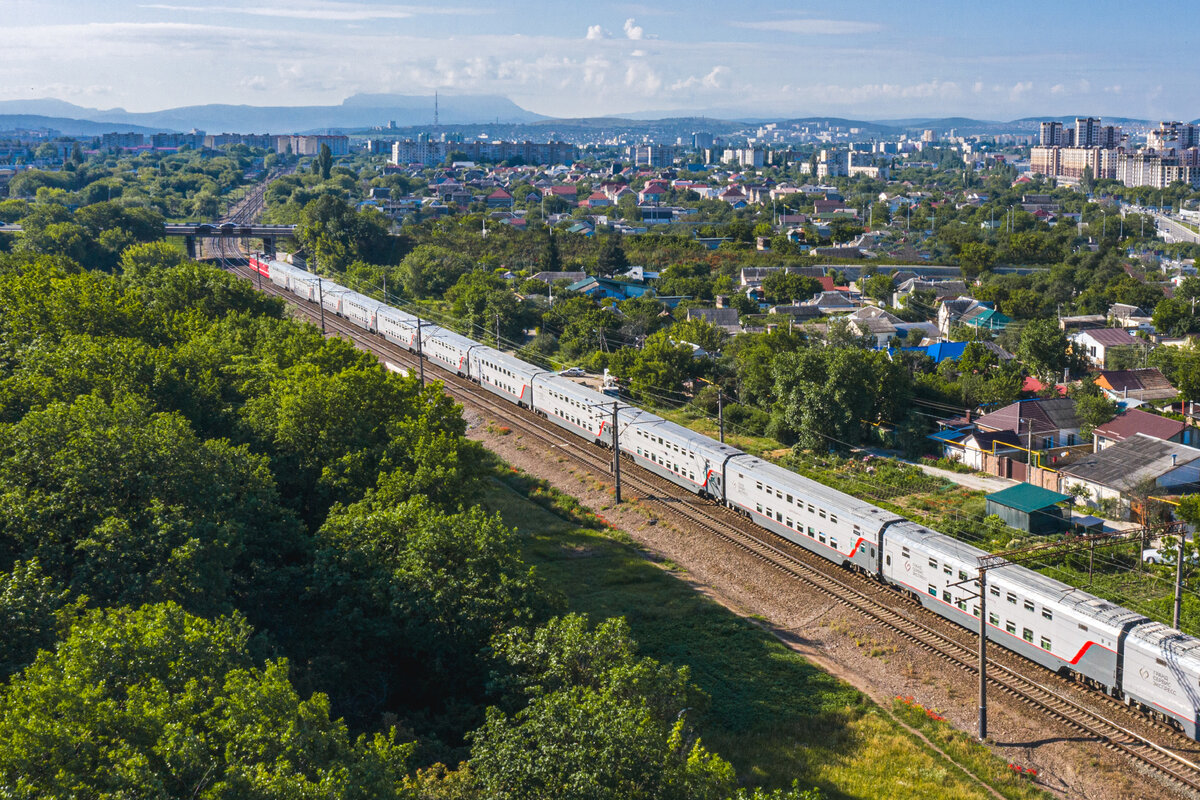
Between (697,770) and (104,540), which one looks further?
(104,540)

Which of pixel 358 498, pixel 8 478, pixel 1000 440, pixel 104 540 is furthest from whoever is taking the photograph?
pixel 1000 440

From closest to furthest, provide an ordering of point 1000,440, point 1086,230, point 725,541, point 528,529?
1. point 725,541
2. point 528,529
3. point 1000,440
4. point 1086,230

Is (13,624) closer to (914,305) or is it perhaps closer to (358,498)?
(358,498)

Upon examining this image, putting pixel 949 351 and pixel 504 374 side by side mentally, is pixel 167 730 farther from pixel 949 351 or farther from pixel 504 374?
pixel 949 351

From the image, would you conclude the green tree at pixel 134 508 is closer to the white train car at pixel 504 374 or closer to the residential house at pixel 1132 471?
the white train car at pixel 504 374

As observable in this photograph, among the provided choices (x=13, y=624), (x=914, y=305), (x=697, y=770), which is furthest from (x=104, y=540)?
(x=914, y=305)

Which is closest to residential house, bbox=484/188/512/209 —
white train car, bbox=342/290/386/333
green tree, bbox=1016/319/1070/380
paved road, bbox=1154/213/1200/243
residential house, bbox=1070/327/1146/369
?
white train car, bbox=342/290/386/333

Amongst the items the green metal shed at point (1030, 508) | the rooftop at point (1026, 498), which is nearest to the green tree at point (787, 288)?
the rooftop at point (1026, 498)

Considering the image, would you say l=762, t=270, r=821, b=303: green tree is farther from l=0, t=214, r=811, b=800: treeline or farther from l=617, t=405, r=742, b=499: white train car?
l=0, t=214, r=811, b=800: treeline
